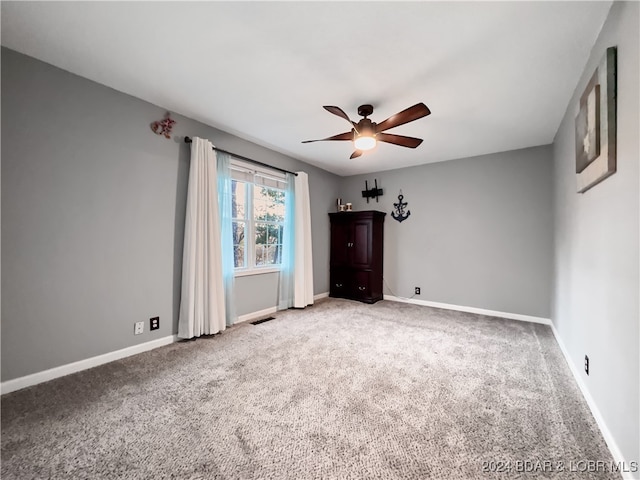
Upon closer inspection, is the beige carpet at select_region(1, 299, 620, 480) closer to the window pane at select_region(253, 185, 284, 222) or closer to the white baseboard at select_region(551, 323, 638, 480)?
the white baseboard at select_region(551, 323, 638, 480)

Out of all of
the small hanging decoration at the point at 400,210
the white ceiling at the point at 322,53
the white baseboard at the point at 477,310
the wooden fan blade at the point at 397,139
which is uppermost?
the white ceiling at the point at 322,53

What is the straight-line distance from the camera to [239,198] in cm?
373

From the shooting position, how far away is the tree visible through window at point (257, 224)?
3.71m

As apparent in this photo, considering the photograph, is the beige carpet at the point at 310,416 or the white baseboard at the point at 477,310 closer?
the beige carpet at the point at 310,416

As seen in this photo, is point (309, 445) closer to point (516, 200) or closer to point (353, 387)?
point (353, 387)

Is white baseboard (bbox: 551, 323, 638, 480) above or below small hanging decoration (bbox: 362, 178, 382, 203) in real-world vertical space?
below

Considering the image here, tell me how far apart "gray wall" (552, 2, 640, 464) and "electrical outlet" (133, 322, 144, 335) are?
3398mm

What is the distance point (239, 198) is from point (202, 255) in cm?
106

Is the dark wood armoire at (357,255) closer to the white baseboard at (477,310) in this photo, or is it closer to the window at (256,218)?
the white baseboard at (477,310)

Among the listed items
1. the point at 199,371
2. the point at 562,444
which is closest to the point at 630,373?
the point at 562,444

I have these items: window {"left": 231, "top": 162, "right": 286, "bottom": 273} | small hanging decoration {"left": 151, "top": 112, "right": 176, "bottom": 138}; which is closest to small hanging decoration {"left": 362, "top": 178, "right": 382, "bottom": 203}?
window {"left": 231, "top": 162, "right": 286, "bottom": 273}

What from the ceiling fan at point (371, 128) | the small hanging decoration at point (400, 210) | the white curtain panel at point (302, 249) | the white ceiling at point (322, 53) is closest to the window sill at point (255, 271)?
the white curtain panel at point (302, 249)

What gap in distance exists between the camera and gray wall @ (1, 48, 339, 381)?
6.50 feet

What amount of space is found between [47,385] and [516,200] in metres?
5.38
